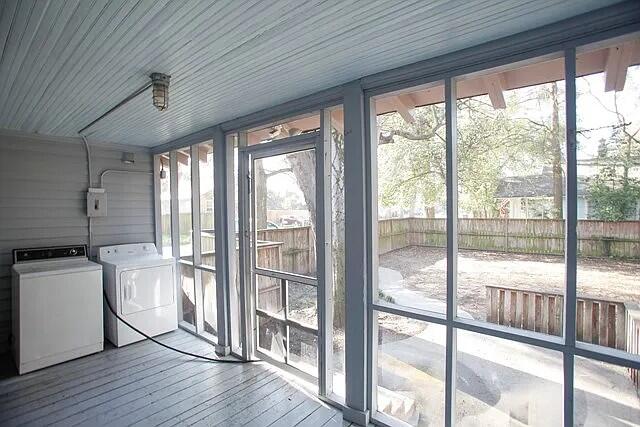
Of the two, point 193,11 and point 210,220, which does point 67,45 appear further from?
point 210,220

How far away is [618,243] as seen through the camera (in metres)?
1.44

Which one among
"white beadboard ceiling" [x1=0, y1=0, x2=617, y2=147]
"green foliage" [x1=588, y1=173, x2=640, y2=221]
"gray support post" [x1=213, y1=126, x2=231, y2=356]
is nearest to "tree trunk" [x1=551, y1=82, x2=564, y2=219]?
"green foliage" [x1=588, y1=173, x2=640, y2=221]

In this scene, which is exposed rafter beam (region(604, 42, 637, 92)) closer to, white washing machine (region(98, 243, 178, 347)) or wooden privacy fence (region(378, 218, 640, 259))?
wooden privacy fence (region(378, 218, 640, 259))

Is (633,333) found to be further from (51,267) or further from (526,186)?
(51,267)

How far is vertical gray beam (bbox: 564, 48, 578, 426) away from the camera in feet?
4.83

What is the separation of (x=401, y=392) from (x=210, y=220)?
8.79ft

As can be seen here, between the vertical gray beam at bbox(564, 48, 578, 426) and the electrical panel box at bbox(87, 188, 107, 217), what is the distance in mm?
4636

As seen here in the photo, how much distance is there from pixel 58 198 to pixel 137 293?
1.48m

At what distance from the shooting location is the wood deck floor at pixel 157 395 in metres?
2.20

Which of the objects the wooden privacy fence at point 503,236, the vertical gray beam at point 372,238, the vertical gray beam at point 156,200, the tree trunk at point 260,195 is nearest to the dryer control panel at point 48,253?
the vertical gray beam at point 156,200

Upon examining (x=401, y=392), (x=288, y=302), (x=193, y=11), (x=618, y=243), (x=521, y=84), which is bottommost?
Answer: (x=401, y=392)

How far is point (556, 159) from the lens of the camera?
5.16 feet

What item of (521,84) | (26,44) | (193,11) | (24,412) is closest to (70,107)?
(26,44)

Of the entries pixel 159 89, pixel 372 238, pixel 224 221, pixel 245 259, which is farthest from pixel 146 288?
pixel 372 238
